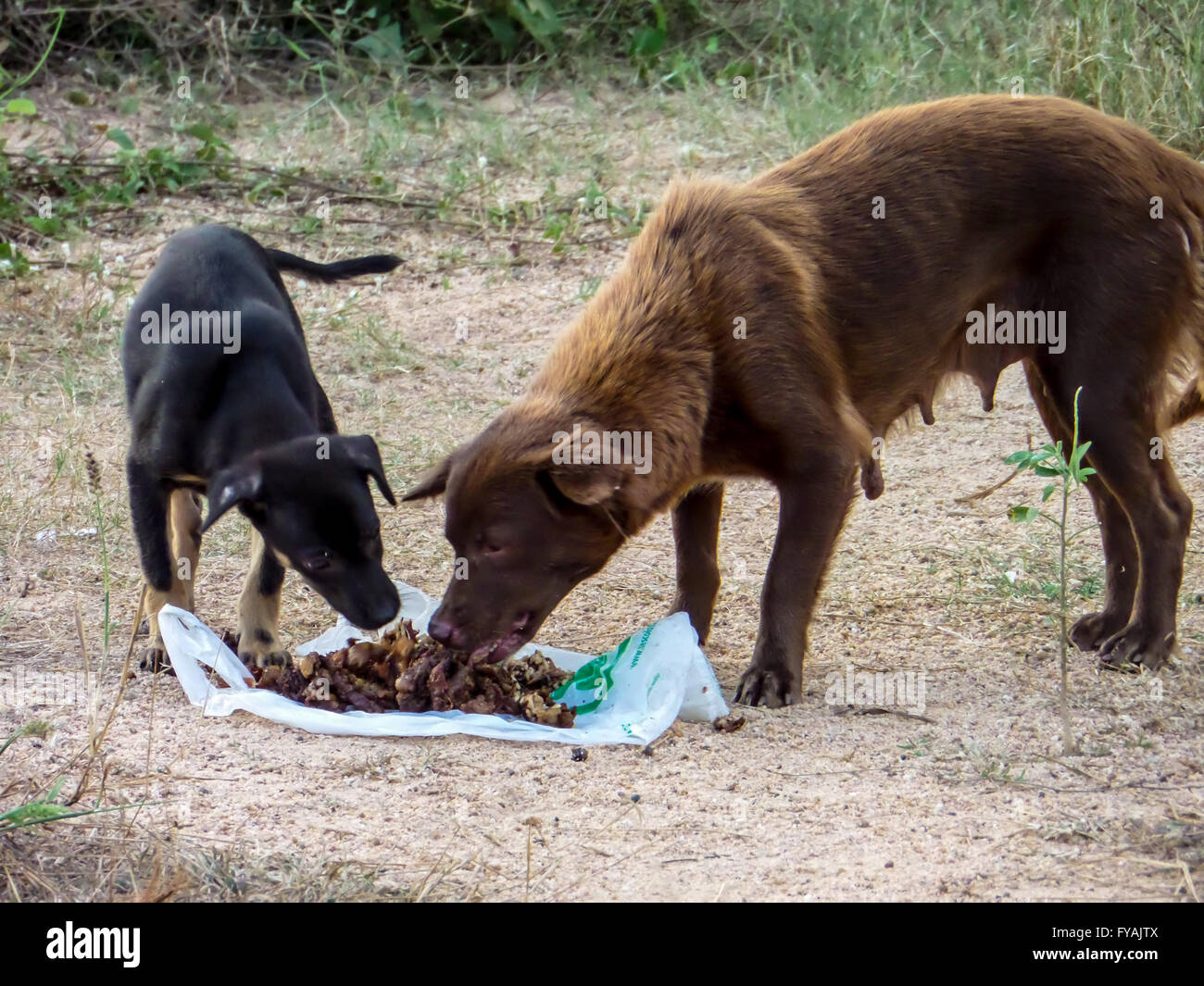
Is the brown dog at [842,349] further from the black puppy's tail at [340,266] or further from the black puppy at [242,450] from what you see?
the black puppy's tail at [340,266]

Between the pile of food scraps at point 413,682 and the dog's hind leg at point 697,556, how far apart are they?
676 mm

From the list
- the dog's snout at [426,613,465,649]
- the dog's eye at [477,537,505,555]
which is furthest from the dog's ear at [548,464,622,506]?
the dog's snout at [426,613,465,649]

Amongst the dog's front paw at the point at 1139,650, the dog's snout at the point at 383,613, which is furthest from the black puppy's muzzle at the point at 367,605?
the dog's front paw at the point at 1139,650

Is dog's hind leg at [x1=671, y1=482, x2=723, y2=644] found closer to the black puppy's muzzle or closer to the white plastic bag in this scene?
the white plastic bag

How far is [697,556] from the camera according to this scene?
5016 mm

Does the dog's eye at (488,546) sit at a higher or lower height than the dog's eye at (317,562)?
higher

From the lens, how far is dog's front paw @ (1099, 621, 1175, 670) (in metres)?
4.68

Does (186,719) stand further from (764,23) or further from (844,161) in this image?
(764,23)

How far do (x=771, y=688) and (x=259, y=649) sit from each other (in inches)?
68.0

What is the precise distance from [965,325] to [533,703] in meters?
2.00

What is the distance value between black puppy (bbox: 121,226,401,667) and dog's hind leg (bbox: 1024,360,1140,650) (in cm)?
234

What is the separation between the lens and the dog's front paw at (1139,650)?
4676 mm

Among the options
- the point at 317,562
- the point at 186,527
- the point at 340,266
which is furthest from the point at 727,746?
the point at 340,266
